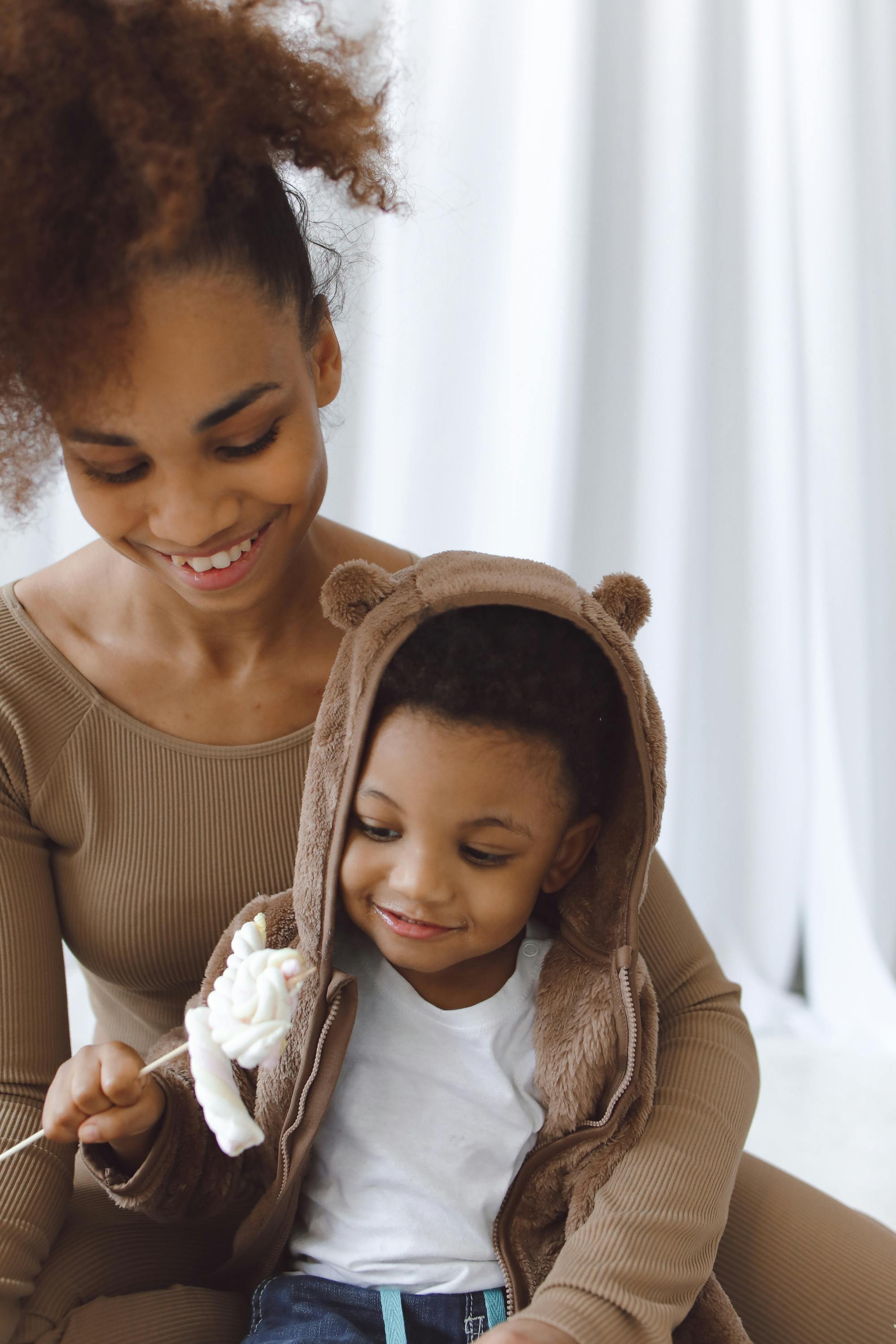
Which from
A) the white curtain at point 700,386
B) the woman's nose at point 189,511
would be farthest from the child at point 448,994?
the white curtain at point 700,386

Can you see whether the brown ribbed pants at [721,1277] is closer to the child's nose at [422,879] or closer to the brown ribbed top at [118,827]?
the brown ribbed top at [118,827]

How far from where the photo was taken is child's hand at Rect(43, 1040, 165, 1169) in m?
0.91

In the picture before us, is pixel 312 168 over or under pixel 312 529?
over

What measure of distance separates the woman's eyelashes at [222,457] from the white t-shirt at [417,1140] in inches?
17.7

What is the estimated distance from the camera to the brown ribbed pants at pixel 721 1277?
1.07 meters

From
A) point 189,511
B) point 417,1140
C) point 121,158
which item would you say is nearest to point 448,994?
point 417,1140

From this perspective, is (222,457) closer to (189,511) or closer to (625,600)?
(189,511)

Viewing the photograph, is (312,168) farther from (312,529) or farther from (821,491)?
(821,491)

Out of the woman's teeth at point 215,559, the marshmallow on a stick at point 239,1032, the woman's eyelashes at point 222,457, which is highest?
the woman's eyelashes at point 222,457

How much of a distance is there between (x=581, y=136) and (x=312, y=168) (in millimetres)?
1064

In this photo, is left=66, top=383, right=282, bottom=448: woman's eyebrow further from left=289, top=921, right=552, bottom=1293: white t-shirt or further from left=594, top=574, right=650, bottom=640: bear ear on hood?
left=289, top=921, right=552, bottom=1293: white t-shirt

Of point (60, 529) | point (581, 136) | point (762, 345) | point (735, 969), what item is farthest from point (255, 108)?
point (735, 969)

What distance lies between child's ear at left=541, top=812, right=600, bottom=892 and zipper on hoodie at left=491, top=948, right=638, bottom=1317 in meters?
0.08

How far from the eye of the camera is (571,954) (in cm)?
115
